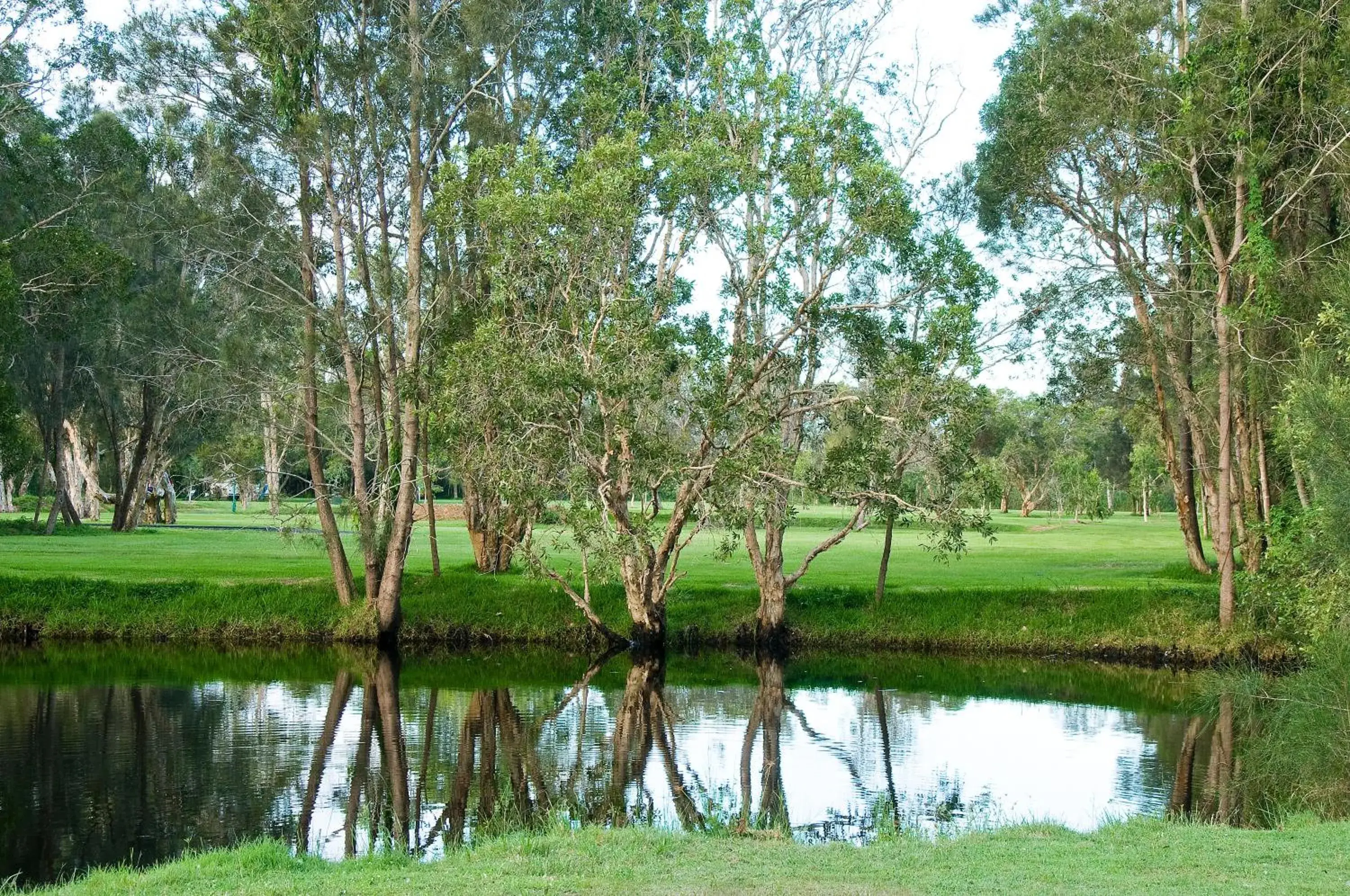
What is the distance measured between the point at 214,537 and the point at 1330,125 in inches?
1700

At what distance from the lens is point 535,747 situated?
21172mm

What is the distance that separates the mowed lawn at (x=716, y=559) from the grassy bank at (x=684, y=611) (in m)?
0.25

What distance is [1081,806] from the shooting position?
57.1 feet

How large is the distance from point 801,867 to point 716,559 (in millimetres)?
22590

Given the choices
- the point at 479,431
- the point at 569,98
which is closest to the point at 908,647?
the point at 479,431

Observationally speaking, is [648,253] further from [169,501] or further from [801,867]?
[169,501]

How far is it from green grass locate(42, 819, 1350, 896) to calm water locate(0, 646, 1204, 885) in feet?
8.26

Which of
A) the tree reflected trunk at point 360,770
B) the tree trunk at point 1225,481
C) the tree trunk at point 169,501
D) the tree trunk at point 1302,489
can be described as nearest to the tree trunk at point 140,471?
the tree trunk at point 169,501

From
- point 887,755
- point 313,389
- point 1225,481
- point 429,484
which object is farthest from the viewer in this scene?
point 429,484

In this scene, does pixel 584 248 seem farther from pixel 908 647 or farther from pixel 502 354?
pixel 908 647

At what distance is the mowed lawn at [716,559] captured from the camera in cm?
3519

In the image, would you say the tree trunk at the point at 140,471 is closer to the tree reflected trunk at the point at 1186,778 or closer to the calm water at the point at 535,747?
the calm water at the point at 535,747

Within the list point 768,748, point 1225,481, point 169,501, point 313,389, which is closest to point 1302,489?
point 1225,481

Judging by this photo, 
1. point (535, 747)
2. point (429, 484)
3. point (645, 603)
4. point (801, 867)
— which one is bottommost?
point (535, 747)
